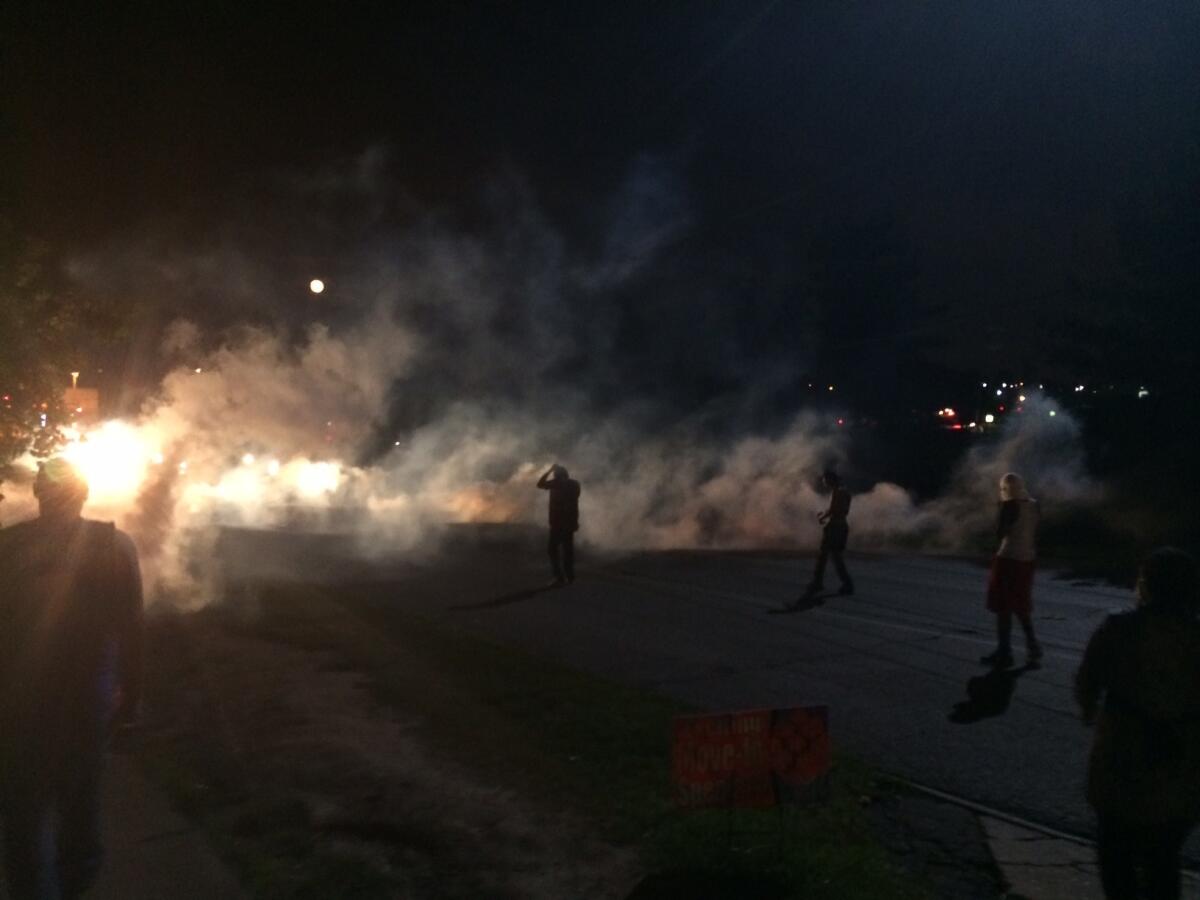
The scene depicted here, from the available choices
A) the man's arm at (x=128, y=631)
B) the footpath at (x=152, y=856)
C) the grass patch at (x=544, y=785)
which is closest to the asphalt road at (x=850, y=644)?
the grass patch at (x=544, y=785)

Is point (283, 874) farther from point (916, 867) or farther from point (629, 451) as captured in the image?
point (629, 451)

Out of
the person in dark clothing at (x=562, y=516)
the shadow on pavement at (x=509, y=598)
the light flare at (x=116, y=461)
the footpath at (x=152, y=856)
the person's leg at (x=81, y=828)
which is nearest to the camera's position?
the person's leg at (x=81, y=828)

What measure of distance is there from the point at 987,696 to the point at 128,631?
639 centimetres

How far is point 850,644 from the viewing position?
35.2 ft

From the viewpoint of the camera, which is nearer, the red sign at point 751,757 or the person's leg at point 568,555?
the red sign at point 751,757

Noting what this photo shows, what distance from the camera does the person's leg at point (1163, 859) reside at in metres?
4.18

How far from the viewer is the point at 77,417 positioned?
50.9 ft

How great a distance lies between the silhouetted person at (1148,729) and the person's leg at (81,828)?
369 cm

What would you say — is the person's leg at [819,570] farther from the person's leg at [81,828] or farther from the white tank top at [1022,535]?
the person's leg at [81,828]

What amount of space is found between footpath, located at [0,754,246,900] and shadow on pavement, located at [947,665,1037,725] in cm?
495

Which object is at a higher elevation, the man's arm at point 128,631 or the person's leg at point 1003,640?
the man's arm at point 128,631

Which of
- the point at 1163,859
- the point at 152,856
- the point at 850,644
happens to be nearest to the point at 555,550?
the point at 850,644

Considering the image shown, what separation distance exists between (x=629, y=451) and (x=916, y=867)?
67.2ft

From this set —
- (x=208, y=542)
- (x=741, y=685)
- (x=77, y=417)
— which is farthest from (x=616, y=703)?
(x=208, y=542)
